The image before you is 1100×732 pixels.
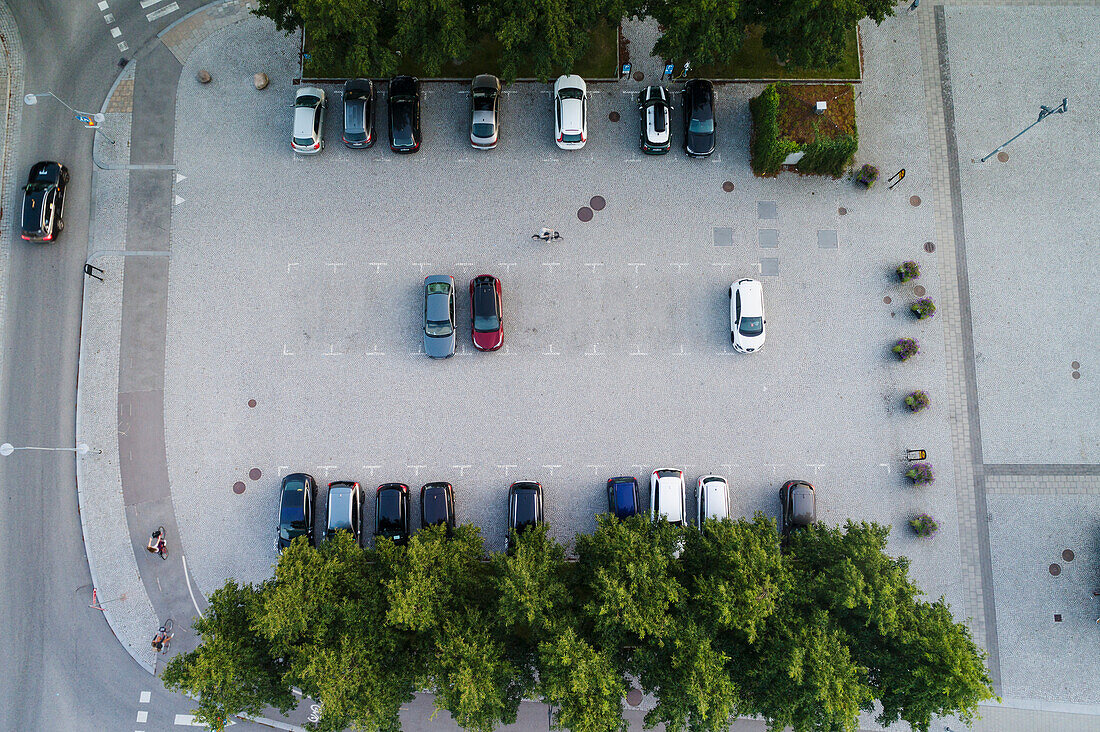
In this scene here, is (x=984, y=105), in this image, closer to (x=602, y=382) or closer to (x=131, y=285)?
(x=602, y=382)

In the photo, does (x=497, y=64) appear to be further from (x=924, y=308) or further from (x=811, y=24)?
(x=924, y=308)

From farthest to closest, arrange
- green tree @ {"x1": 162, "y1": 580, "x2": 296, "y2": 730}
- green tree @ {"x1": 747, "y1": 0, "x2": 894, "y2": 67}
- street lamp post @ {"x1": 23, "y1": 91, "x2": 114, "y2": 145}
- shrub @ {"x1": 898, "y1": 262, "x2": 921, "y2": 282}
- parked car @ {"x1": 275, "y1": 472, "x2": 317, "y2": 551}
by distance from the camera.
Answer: street lamp post @ {"x1": 23, "y1": 91, "x2": 114, "y2": 145} → shrub @ {"x1": 898, "y1": 262, "x2": 921, "y2": 282} → parked car @ {"x1": 275, "y1": 472, "x2": 317, "y2": 551} → green tree @ {"x1": 747, "y1": 0, "x2": 894, "y2": 67} → green tree @ {"x1": 162, "y1": 580, "x2": 296, "y2": 730}

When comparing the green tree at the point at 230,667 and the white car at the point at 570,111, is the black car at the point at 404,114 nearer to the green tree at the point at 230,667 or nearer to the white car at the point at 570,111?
the white car at the point at 570,111

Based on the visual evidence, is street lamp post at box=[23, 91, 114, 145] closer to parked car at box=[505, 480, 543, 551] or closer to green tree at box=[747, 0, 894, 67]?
parked car at box=[505, 480, 543, 551]

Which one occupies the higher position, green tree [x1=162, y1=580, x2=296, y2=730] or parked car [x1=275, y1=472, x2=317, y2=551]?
parked car [x1=275, y1=472, x2=317, y2=551]

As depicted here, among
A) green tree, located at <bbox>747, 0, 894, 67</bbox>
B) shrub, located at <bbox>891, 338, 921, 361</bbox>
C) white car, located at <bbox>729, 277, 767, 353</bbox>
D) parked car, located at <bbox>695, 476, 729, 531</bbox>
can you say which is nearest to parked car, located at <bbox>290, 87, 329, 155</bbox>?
green tree, located at <bbox>747, 0, 894, 67</bbox>

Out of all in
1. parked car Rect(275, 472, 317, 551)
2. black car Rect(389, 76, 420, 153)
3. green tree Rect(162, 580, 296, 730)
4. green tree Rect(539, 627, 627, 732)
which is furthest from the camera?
black car Rect(389, 76, 420, 153)
